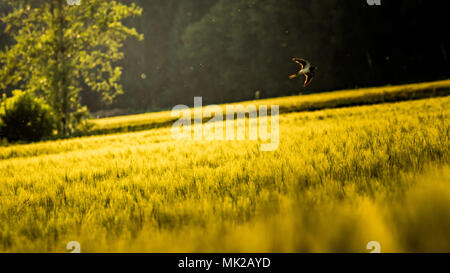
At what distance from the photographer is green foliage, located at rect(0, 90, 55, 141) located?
12.7 m

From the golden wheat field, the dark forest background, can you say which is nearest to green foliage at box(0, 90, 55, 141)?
the golden wheat field

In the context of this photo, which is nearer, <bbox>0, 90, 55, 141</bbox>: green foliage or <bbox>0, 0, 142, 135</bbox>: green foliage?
<bbox>0, 90, 55, 141</bbox>: green foliage

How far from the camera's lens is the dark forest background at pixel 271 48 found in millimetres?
33438

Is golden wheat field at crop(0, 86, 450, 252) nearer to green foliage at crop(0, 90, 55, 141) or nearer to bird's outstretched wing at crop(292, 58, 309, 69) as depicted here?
bird's outstretched wing at crop(292, 58, 309, 69)

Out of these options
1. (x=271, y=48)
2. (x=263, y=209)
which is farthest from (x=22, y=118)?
(x=271, y=48)

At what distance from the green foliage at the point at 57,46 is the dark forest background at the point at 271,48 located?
68.2 ft

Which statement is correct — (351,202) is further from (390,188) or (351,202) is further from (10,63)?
(10,63)

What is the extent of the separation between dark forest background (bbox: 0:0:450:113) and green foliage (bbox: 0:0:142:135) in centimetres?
2079

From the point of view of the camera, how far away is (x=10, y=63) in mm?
14367

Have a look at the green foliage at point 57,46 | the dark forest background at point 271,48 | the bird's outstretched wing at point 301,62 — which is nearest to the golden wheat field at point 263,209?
the bird's outstretched wing at point 301,62

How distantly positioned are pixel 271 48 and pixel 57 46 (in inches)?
1329

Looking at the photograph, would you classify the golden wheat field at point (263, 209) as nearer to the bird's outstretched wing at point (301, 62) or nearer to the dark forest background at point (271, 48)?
the bird's outstretched wing at point (301, 62)

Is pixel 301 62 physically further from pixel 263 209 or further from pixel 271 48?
pixel 271 48
